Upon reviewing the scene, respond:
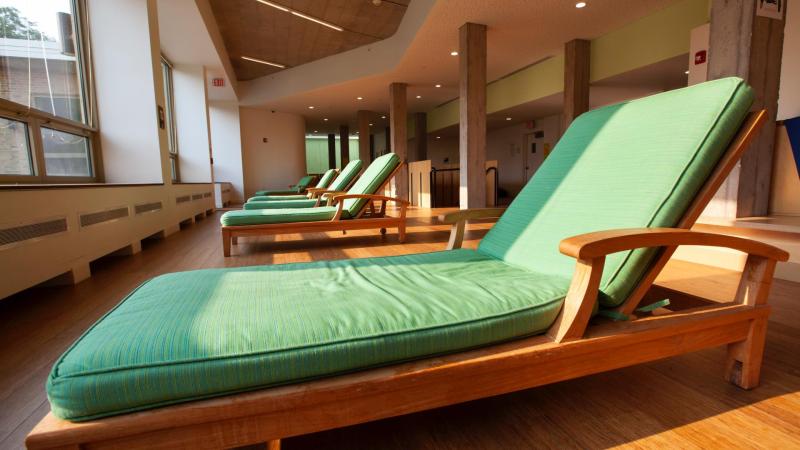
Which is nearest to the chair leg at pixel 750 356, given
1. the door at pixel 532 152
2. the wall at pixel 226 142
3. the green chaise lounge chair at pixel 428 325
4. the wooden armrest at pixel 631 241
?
the green chaise lounge chair at pixel 428 325

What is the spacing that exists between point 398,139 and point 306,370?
10163 mm

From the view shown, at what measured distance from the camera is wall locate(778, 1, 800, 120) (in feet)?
16.9

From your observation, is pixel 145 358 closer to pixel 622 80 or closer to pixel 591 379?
pixel 591 379

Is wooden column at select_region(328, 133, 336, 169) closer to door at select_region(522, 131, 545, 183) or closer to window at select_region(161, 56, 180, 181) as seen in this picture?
door at select_region(522, 131, 545, 183)

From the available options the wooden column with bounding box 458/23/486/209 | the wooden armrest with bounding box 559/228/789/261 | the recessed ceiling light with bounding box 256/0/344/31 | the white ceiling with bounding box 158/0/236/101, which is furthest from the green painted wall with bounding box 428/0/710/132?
the white ceiling with bounding box 158/0/236/101

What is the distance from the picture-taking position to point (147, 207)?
4.11m

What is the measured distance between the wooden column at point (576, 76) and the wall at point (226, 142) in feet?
30.4

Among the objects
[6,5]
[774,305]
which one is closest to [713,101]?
[774,305]

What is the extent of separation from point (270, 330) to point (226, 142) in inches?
491

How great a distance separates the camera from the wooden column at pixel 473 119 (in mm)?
6406

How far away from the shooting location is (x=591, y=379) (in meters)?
1.27

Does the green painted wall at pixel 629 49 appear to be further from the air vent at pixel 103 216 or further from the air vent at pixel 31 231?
the air vent at pixel 31 231

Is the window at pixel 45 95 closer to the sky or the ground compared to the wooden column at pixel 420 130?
closer to the ground

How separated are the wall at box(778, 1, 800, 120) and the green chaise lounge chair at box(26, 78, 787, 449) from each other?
5.86m
